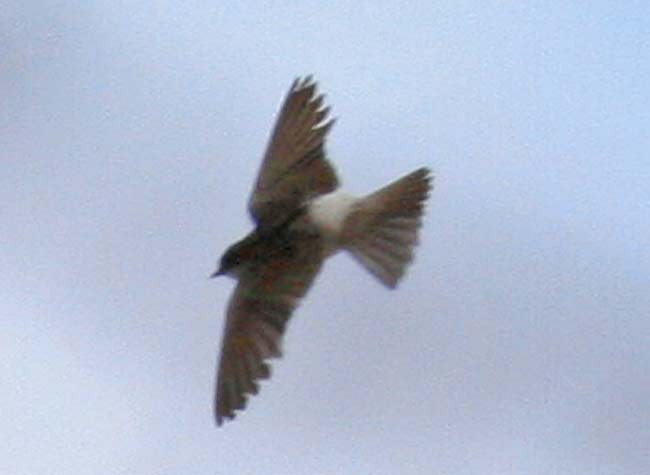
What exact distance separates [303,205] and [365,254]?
0.12m

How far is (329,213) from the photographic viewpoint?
202 cm

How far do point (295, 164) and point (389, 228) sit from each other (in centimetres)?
18

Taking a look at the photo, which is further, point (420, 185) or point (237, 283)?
point (237, 283)

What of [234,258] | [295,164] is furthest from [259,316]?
[295,164]

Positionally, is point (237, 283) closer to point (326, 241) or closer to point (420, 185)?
point (326, 241)

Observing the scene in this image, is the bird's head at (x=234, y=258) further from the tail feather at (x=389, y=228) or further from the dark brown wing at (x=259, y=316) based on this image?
the tail feather at (x=389, y=228)

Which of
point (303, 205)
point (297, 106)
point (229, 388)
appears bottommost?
point (229, 388)

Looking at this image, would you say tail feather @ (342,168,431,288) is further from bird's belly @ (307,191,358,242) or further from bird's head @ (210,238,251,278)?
bird's head @ (210,238,251,278)

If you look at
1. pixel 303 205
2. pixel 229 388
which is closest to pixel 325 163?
pixel 303 205

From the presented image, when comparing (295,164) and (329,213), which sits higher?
(295,164)

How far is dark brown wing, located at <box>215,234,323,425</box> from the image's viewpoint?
2018mm

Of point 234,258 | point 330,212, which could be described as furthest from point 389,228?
point 234,258

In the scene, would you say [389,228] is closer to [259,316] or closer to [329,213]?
[329,213]

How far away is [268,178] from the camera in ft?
7.00
